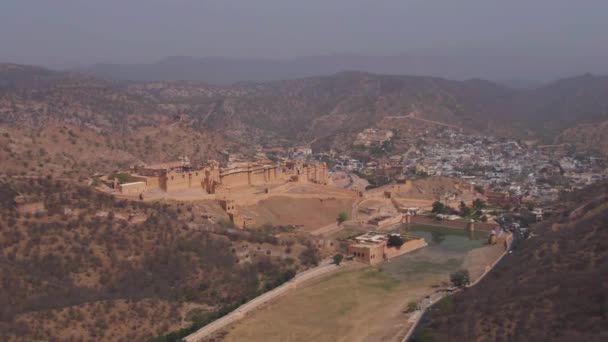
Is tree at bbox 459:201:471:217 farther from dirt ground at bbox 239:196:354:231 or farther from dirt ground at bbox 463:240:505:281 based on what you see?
dirt ground at bbox 463:240:505:281

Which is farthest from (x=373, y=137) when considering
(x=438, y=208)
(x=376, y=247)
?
(x=376, y=247)

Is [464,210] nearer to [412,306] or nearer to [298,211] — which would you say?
[298,211]

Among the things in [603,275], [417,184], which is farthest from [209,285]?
[417,184]

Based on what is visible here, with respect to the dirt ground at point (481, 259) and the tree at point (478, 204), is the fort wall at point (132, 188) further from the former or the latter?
the tree at point (478, 204)

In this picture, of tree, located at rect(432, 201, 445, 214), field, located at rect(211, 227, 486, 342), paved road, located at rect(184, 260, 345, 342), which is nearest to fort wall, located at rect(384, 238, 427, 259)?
field, located at rect(211, 227, 486, 342)

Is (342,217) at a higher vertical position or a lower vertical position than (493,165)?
lower

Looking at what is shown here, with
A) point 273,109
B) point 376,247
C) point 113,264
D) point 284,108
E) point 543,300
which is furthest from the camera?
point 284,108

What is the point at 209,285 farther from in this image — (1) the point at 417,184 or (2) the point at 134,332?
(1) the point at 417,184
